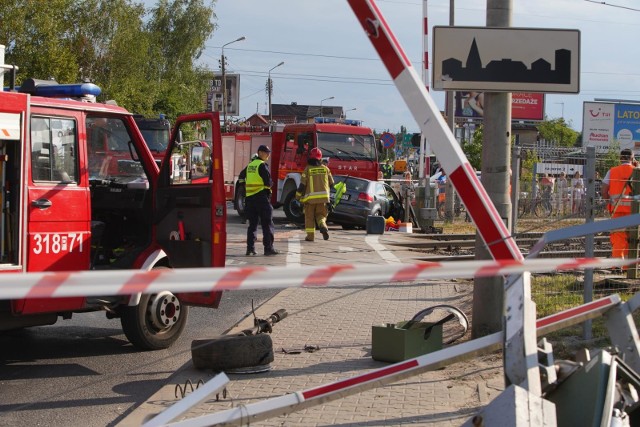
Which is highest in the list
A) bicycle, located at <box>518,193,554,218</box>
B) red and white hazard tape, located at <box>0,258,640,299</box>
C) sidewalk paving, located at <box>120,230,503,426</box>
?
red and white hazard tape, located at <box>0,258,640,299</box>

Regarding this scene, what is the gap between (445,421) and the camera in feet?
17.8

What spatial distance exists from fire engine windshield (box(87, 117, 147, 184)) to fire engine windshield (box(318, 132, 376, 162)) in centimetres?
1627

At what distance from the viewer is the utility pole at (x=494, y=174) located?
7.18 meters

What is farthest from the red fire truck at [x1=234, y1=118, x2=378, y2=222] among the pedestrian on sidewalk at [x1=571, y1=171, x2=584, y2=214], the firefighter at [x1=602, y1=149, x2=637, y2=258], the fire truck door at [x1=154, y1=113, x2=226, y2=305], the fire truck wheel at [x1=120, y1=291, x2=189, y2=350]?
the fire truck wheel at [x1=120, y1=291, x2=189, y2=350]

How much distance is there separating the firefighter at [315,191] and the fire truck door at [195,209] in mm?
8731

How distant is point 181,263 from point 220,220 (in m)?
0.61

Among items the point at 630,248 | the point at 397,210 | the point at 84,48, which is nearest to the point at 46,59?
the point at 84,48

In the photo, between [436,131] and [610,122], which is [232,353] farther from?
[610,122]

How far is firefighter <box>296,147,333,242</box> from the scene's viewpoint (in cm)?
1758

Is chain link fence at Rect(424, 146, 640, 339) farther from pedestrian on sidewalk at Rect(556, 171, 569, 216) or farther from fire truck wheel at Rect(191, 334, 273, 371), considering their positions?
fire truck wheel at Rect(191, 334, 273, 371)

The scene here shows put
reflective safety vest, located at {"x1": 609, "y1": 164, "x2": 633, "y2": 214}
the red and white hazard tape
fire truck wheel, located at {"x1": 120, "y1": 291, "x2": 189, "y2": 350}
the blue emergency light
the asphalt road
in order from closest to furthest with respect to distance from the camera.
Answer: the red and white hazard tape, the asphalt road, the blue emergency light, fire truck wheel, located at {"x1": 120, "y1": 291, "x2": 189, "y2": 350}, reflective safety vest, located at {"x1": 609, "y1": 164, "x2": 633, "y2": 214}

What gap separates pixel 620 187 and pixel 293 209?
14.3 meters

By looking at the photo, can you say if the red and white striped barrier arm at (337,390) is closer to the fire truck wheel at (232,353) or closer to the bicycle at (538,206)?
the fire truck wheel at (232,353)

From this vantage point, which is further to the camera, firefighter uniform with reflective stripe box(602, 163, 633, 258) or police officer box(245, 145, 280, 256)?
police officer box(245, 145, 280, 256)
